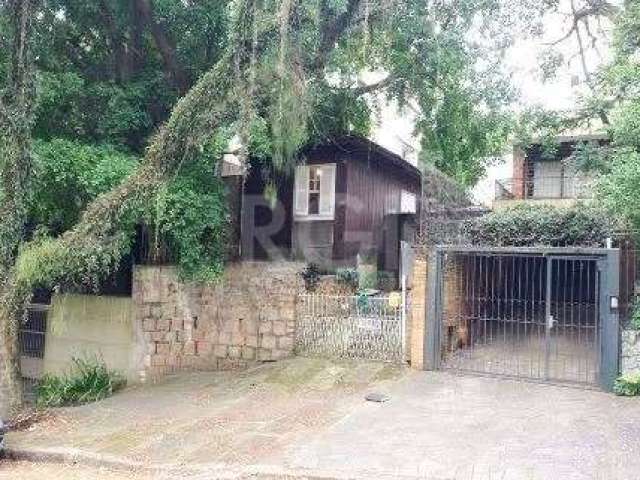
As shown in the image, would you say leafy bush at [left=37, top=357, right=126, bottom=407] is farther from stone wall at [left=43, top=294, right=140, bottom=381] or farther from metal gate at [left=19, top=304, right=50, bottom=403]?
metal gate at [left=19, top=304, right=50, bottom=403]

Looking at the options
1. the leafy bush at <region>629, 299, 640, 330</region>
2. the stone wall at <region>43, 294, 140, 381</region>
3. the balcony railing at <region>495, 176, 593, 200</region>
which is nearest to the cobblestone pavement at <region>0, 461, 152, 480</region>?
the stone wall at <region>43, 294, 140, 381</region>

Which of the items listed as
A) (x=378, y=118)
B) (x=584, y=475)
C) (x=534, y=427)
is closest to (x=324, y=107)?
(x=378, y=118)

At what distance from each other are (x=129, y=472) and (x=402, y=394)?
13.7 feet

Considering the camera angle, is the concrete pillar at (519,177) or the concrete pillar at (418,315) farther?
the concrete pillar at (519,177)

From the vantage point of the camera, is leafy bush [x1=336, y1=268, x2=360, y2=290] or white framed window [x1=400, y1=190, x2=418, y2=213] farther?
white framed window [x1=400, y1=190, x2=418, y2=213]

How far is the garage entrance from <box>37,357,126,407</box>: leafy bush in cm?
629

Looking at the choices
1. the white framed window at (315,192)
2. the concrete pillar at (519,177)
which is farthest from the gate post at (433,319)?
the concrete pillar at (519,177)

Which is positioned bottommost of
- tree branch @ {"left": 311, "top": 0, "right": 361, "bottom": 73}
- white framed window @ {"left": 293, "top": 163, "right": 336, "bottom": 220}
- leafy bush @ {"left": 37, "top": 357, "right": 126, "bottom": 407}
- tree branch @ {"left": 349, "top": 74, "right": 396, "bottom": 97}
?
leafy bush @ {"left": 37, "top": 357, "right": 126, "bottom": 407}

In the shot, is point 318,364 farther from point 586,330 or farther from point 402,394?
point 586,330

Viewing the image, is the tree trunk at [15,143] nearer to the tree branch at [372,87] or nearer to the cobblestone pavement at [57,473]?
the cobblestone pavement at [57,473]

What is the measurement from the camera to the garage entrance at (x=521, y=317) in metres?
9.74

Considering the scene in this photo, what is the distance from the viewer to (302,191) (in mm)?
17391

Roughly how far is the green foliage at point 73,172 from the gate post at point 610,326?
8.16 meters

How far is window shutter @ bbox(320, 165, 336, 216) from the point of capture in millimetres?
16938
